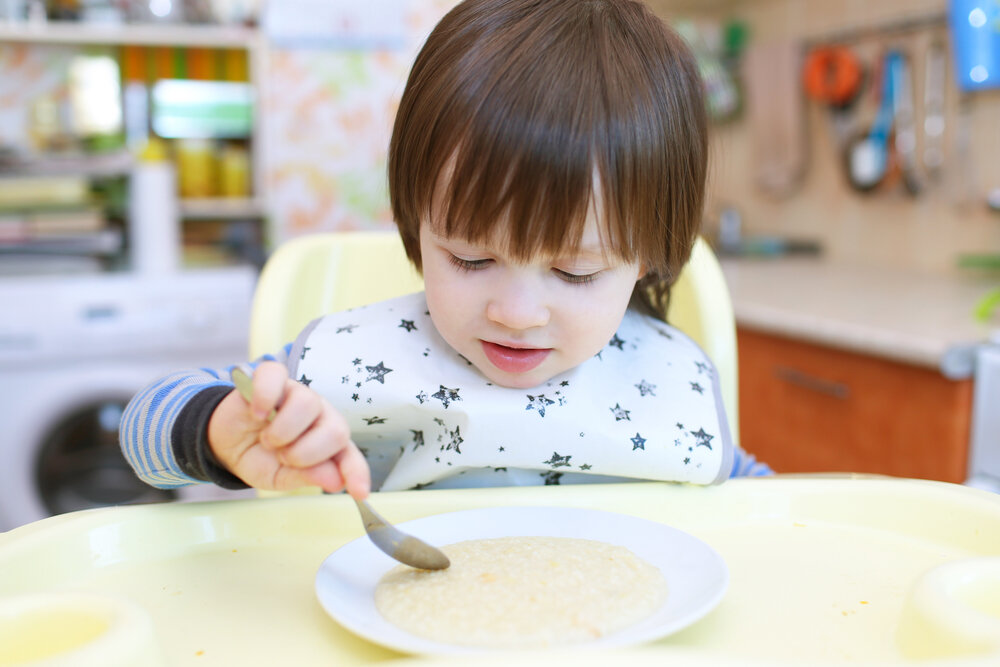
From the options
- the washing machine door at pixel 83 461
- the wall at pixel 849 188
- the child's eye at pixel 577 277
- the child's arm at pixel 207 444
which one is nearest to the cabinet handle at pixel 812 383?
the wall at pixel 849 188

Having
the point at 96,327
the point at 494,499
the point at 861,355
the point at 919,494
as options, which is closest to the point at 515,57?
the point at 494,499

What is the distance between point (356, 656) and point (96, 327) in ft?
→ 5.94

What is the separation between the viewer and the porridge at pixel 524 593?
482 millimetres

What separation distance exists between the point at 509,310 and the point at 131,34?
230 centimetres

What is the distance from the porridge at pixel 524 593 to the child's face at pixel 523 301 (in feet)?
0.54

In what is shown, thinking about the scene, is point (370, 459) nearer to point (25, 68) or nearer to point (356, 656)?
point (356, 656)

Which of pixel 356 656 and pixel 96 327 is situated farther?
pixel 96 327

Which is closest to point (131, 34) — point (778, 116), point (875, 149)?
point (778, 116)

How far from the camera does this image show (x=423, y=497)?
70 centimetres

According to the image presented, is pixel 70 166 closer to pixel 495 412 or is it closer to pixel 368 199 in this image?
pixel 368 199

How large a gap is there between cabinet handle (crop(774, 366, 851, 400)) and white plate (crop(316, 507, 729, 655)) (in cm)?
116

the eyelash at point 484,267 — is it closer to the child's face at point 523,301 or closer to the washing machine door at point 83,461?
the child's face at point 523,301

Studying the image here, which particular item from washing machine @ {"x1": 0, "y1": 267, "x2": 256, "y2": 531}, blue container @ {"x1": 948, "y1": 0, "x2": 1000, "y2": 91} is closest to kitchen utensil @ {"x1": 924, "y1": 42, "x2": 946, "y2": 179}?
blue container @ {"x1": 948, "y1": 0, "x2": 1000, "y2": 91}

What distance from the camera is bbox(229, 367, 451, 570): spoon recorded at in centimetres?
56
